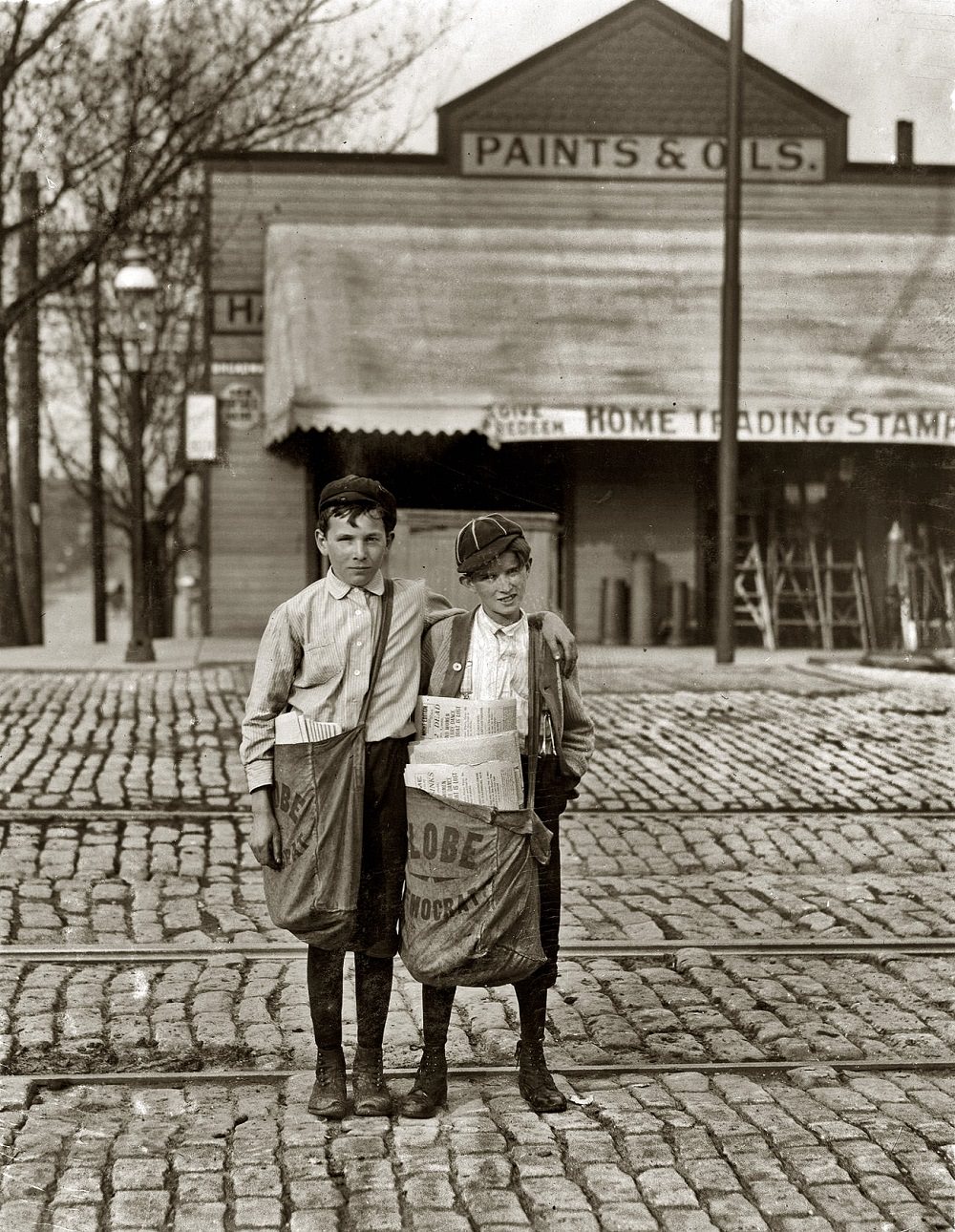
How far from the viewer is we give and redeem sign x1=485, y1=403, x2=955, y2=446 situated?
1647 centimetres

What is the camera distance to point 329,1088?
4512mm

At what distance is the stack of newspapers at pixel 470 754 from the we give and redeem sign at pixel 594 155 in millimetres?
16524

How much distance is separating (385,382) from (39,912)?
10.4m

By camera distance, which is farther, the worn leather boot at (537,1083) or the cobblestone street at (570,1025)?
the worn leather boot at (537,1083)

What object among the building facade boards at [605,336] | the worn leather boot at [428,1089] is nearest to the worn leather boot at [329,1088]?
the worn leather boot at [428,1089]

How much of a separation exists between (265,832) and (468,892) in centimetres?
53

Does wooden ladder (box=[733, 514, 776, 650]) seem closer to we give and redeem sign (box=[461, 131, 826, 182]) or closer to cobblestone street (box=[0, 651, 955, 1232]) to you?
we give and redeem sign (box=[461, 131, 826, 182])

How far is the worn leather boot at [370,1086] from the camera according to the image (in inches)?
176

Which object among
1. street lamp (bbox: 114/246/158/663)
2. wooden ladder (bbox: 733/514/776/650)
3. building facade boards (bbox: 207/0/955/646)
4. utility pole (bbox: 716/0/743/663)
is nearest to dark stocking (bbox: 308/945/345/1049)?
utility pole (bbox: 716/0/743/663)

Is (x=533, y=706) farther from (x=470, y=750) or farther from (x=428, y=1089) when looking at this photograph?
(x=428, y=1089)

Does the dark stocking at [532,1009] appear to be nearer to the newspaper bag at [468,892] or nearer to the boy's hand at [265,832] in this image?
the newspaper bag at [468,892]

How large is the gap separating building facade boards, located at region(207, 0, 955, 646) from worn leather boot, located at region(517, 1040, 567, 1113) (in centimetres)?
1218

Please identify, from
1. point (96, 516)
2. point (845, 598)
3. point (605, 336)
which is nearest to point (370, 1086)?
point (605, 336)

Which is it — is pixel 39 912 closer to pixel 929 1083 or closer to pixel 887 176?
pixel 929 1083
